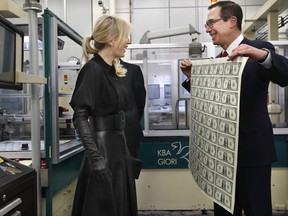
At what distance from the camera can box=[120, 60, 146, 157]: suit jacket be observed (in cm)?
263

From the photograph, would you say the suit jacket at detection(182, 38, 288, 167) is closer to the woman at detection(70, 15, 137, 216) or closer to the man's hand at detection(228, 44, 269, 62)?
the man's hand at detection(228, 44, 269, 62)

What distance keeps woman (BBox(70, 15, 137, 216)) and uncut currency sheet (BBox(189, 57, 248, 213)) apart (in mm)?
425

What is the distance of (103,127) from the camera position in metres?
1.62

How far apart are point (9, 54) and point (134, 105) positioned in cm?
145

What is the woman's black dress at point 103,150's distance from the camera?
157cm

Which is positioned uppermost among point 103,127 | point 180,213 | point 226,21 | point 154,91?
point 226,21

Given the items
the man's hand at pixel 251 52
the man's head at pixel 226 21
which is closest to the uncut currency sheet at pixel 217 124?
the man's hand at pixel 251 52

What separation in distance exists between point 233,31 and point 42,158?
4.52ft

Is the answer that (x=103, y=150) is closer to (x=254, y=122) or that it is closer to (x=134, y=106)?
(x=254, y=122)

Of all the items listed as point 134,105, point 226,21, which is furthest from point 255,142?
point 134,105

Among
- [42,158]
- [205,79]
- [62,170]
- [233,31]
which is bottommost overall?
[62,170]

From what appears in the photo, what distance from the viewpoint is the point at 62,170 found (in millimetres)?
2197

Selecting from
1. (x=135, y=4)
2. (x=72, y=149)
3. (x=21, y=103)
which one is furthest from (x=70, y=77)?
(x=135, y=4)

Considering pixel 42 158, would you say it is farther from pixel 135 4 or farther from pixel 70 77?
pixel 135 4
